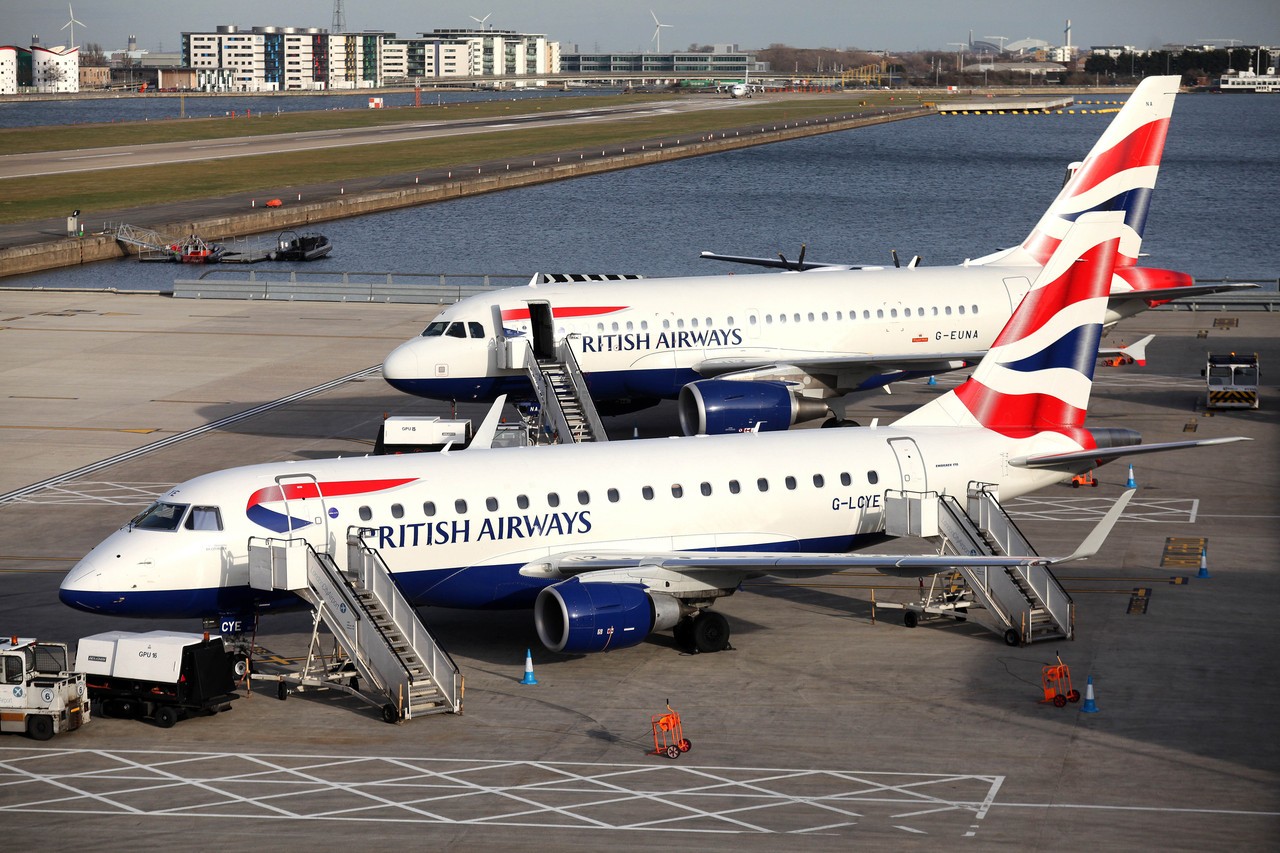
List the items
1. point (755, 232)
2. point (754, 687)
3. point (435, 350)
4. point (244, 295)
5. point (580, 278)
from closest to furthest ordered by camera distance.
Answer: point (754, 687)
point (435, 350)
point (580, 278)
point (244, 295)
point (755, 232)

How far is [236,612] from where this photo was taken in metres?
31.8

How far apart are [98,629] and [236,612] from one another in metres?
5.44

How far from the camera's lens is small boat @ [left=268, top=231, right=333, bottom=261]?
124m

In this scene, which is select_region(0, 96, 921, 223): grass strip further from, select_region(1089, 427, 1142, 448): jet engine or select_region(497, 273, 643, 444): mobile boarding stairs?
select_region(1089, 427, 1142, 448): jet engine

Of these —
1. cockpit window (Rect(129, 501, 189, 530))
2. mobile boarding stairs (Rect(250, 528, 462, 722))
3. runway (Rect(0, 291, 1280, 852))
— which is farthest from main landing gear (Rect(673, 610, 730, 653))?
cockpit window (Rect(129, 501, 189, 530))

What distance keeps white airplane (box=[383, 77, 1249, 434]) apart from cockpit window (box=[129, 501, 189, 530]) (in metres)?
21.4

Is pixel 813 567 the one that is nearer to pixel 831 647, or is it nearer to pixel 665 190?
pixel 831 647

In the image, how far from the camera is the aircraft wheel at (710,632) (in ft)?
109

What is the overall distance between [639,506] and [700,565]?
2.11m

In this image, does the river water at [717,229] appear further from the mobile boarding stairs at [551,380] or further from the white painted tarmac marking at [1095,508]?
the white painted tarmac marking at [1095,508]

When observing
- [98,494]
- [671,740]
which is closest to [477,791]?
[671,740]

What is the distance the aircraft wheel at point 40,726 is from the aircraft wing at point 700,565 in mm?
9379

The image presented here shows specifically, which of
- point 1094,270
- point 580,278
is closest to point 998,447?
point 1094,270

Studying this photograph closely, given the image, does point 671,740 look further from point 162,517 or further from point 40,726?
point 40,726
